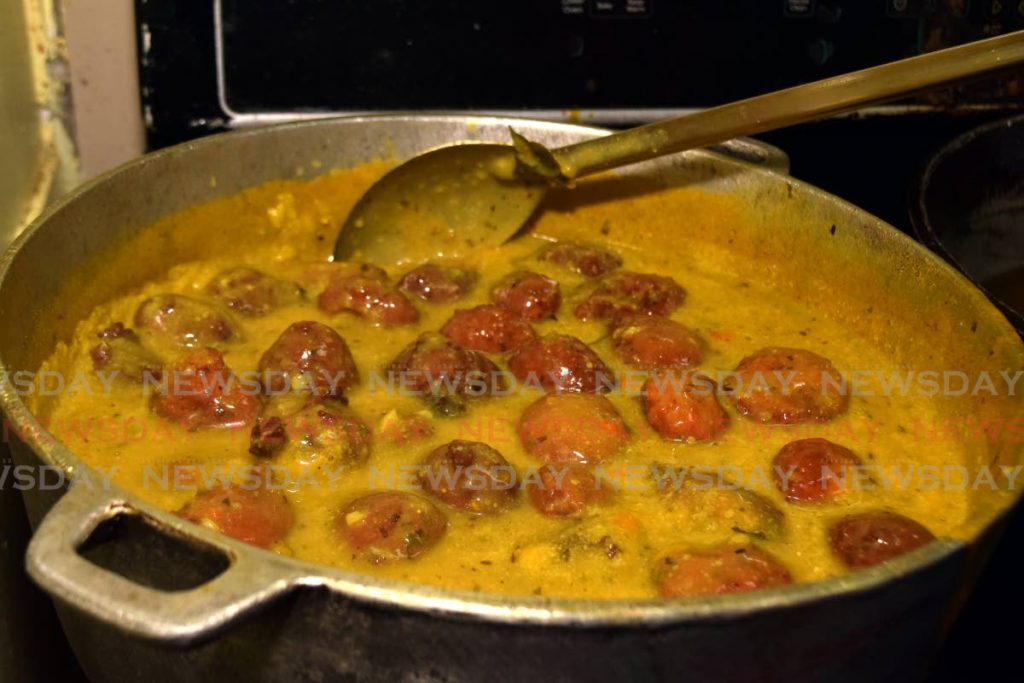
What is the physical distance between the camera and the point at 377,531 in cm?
134

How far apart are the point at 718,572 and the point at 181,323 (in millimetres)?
→ 1059

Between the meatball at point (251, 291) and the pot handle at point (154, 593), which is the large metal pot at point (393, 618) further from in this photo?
the meatball at point (251, 291)

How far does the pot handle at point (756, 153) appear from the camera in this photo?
196cm

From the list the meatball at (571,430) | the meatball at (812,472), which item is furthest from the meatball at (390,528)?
the meatball at (812,472)

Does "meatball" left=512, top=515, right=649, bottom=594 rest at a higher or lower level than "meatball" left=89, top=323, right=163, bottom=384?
lower

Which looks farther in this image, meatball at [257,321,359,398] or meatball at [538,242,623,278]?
meatball at [538,242,623,278]

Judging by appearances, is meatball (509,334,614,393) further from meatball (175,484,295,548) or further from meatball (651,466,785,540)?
meatball (175,484,295,548)

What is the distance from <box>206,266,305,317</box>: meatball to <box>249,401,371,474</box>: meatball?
1.39 ft

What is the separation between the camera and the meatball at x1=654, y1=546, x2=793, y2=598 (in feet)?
4.01

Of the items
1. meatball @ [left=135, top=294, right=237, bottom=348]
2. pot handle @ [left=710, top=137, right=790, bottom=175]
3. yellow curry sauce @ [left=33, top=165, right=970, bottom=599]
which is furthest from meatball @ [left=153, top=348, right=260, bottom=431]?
pot handle @ [left=710, top=137, right=790, bottom=175]

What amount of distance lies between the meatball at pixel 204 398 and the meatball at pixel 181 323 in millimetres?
191

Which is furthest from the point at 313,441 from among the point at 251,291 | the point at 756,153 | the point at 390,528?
the point at 756,153

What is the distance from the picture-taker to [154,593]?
2.93ft

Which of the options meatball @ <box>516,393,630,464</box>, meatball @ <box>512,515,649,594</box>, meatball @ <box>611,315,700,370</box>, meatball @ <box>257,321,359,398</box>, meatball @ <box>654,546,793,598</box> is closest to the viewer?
meatball @ <box>654,546,793,598</box>
